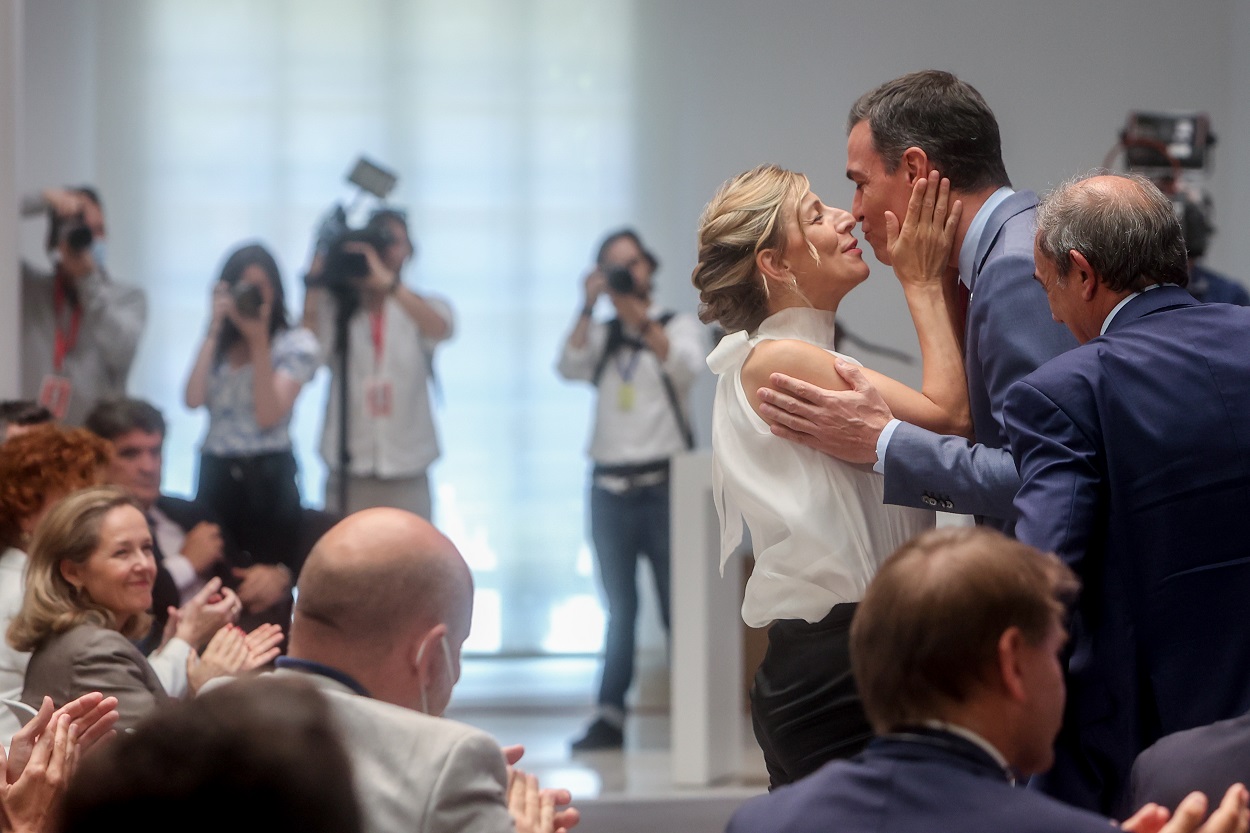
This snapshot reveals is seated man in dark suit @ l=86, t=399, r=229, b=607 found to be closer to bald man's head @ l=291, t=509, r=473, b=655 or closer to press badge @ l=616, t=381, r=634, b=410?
press badge @ l=616, t=381, r=634, b=410

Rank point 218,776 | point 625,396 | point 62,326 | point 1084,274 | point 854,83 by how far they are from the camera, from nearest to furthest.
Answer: point 218,776, point 1084,274, point 62,326, point 625,396, point 854,83

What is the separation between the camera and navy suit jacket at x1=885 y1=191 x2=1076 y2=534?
198 centimetres

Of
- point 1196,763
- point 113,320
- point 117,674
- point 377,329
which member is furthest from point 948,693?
point 113,320

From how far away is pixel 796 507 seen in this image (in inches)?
81.3

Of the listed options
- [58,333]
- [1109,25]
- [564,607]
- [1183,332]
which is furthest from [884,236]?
[1109,25]

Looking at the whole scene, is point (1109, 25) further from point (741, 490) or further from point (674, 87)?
point (741, 490)

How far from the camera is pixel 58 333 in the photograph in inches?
228

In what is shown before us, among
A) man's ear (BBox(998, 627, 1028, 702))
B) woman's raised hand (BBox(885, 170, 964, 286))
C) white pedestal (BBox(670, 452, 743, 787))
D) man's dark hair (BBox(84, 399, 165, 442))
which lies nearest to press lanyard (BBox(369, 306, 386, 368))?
white pedestal (BBox(670, 452, 743, 787))

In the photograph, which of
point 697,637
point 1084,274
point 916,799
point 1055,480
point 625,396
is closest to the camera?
point 916,799

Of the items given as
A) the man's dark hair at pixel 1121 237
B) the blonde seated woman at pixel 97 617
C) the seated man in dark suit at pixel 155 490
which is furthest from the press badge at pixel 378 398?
the man's dark hair at pixel 1121 237

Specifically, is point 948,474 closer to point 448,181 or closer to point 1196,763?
point 1196,763

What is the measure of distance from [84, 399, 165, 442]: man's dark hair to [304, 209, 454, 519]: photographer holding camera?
1.43 m

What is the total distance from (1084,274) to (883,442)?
0.34 meters

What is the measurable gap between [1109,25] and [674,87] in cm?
218
